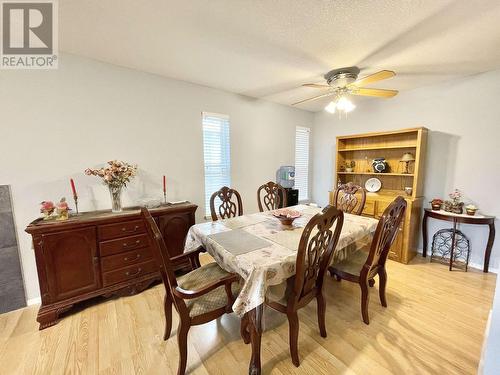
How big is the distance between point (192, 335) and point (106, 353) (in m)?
0.61

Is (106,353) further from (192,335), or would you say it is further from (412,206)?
(412,206)

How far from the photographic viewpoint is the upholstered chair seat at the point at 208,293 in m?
1.36

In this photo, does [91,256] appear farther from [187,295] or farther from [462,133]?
[462,133]

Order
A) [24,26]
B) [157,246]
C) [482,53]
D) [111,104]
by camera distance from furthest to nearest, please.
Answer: [111,104]
[482,53]
[24,26]
[157,246]

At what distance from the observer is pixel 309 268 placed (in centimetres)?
138

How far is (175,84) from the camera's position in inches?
105

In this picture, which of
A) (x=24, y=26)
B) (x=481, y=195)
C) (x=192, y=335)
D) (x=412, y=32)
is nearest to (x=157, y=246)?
(x=192, y=335)

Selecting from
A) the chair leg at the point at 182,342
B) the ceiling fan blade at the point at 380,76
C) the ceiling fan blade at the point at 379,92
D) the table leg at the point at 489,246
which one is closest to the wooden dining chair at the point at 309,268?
the chair leg at the point at 182,342

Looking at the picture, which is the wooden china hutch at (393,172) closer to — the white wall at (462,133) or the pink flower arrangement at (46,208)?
the white wall at (462,133)

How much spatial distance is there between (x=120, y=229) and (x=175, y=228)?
0.55 meters

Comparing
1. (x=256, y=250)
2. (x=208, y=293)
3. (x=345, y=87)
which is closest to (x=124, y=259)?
(x=208, y=293)

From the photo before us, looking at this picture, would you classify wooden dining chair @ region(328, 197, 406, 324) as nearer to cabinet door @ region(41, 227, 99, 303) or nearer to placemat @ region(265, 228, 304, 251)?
placemat @ region(265, 228, 304, 251)

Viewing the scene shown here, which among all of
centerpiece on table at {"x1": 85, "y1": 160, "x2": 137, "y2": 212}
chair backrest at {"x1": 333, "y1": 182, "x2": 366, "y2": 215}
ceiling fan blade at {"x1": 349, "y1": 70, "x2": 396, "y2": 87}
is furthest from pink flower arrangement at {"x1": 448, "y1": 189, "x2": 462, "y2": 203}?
centerpiece on table at {"x1": 85, "y1": 160, "x2": 137, "y2": 212}

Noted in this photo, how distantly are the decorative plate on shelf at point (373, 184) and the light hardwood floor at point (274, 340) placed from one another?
1666mm
